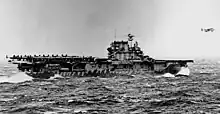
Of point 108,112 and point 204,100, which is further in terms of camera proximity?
point 204,100

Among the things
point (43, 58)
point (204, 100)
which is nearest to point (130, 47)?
point (43, 58)

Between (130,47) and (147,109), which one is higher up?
(130,47)

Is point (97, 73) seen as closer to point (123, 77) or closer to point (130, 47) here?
point (123, 77)

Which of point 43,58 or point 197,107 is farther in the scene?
point 43,58

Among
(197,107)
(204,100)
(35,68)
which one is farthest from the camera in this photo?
(35,68)

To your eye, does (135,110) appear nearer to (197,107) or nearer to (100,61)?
(197,107)

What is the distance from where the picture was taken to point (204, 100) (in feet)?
95.5

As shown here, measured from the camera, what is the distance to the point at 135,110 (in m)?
24.5

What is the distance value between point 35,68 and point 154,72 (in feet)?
74.7

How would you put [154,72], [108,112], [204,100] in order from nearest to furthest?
[108,112]
[204,100]
[154,72]

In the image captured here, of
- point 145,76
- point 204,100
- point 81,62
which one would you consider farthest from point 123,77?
point 204,100

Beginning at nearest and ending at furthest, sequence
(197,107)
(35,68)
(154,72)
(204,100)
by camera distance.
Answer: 1. (197,107)
2. (204,100)
3. (35,68)
4. (154,72)

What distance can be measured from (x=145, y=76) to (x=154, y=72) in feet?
9.38

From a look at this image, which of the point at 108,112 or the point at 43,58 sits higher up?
the point at 43,58
